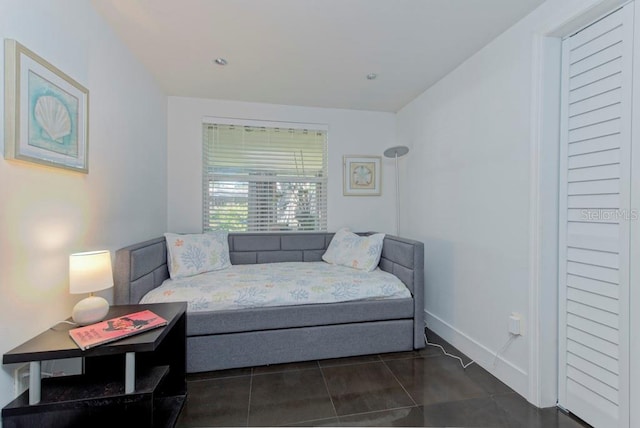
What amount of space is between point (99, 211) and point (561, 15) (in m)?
2.89

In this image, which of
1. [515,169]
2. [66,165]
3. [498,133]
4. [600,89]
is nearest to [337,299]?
[515,169]

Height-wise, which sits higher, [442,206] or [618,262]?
[442,206]

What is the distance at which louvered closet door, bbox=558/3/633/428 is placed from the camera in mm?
1350

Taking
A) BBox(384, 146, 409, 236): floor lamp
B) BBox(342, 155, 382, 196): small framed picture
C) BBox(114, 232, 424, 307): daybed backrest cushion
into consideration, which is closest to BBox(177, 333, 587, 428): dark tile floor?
BBox(114, 232, 424, 307): daybed backrest cushion

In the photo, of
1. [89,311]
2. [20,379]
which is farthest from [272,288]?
[20,379]

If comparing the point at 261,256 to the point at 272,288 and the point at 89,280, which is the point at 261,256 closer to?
the point at 272,288

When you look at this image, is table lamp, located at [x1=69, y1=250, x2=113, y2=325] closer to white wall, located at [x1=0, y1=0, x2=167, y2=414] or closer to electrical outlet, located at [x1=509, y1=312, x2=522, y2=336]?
white wall, located at [x1=0, y1=0, x2=167, y2=414]

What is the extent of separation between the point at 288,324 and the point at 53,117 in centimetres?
181

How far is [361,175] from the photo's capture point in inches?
138

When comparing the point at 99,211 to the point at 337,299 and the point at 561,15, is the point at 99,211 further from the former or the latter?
the point at 561,15

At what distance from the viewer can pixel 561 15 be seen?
153 cm

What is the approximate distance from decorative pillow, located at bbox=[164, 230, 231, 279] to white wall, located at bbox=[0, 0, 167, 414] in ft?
0.93

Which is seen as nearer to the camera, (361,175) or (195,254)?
(195,254)

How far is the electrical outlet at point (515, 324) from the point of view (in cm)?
178
